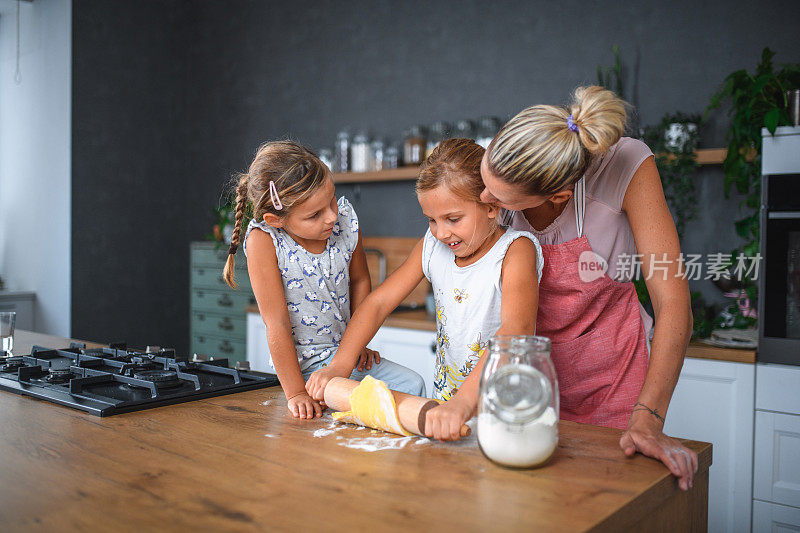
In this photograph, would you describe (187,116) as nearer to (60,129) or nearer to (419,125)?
(60,129)

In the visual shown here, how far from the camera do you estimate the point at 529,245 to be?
131cm

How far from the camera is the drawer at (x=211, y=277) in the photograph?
12.3 feet

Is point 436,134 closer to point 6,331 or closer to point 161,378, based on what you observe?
point 6,331

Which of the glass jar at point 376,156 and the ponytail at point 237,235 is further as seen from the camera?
the glass jar at point 376,156

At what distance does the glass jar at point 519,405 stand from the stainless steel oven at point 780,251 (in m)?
1.64

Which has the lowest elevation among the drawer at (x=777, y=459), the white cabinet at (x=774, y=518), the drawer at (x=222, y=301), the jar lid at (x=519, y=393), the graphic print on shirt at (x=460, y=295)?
the white cabinet at (x=774, y=518)

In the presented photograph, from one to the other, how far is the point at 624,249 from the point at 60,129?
3.78m

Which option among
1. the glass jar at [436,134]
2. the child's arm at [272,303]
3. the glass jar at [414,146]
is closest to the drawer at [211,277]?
the glass jar at [414,146]

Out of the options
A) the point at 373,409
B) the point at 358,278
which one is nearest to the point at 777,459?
the point at 358,278

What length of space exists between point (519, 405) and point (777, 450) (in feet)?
5.66

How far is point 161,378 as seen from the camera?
4.36ft

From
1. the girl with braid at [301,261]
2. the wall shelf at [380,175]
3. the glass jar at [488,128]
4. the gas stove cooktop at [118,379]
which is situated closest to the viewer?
the gas stove cooktop at [118,379]

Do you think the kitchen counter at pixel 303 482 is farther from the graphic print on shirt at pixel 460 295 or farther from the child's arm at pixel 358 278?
the child's arm at pixel 358 278

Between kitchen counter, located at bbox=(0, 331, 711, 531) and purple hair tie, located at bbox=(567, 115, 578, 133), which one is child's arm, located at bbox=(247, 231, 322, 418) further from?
purple hair tie, located at bbox=(567, 115, 578, 133)
